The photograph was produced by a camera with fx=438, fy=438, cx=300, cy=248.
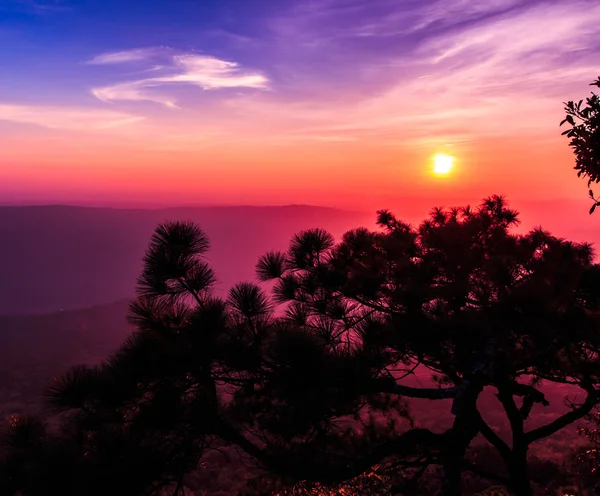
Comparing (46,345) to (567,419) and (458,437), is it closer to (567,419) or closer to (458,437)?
(458,437)

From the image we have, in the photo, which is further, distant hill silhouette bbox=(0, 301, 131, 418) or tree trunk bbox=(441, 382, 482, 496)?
distant hill silhouette bbox=(0, 301, 131, 418)

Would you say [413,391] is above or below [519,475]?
above

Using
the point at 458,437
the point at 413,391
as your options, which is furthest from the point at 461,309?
the point at 458,437

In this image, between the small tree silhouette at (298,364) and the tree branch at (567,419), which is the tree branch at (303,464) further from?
the tree branch at (567,419)

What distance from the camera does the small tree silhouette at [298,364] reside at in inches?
140

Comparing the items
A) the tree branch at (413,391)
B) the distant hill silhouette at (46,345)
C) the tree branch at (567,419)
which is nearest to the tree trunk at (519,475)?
the tree branch at (567,419)

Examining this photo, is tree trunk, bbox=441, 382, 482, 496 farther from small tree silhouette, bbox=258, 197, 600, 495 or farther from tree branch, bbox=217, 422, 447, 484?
tree branch, bbox=217, 422, 447, 484

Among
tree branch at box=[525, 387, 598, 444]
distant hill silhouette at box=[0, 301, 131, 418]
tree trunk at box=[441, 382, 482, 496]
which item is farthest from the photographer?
distant hill silhouette at box=[0, 301, 131, 418]

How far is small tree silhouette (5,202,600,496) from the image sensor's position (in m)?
3.55

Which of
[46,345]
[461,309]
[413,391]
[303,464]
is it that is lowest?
[46,345]

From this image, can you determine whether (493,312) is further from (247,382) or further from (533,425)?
(533,425)

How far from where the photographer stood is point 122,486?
3279 mm

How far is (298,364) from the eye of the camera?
134 inches

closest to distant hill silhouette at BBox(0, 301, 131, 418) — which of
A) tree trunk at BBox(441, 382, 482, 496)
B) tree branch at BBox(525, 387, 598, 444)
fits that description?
tree trunk at BBox(441, 382, 482, 496)
